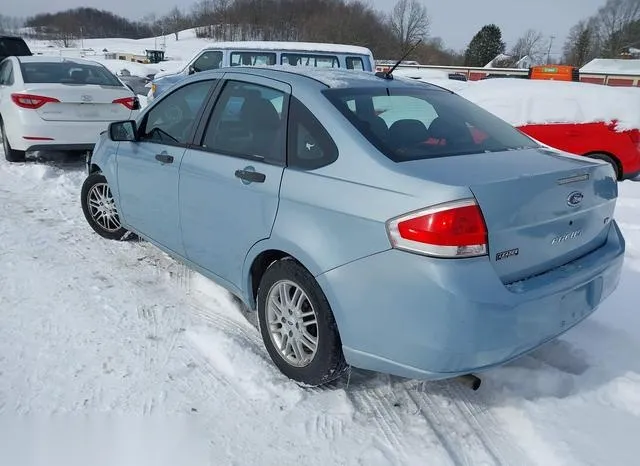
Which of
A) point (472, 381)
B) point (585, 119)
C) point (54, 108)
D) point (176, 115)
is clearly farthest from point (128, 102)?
point (585, 119)

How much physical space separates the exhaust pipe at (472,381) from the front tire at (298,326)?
670mm

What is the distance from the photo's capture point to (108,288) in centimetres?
376

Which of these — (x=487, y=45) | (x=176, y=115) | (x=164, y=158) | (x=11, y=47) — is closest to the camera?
(x=164, y=158)

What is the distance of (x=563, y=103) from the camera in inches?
309

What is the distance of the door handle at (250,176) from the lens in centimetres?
272

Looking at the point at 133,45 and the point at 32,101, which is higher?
the point at 133,45

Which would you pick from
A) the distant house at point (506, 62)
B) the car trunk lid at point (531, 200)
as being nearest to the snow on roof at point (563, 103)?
the car trunk lid at point (531, 200)

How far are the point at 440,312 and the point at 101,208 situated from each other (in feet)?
12.1

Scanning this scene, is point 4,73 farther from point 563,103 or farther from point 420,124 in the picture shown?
point 563,103

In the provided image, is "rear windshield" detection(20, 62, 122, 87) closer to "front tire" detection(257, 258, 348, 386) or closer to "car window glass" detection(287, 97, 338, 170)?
"car window glass" detection(287, 97, 338, 170)

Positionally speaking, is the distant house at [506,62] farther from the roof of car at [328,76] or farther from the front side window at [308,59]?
the roof of car at [328,76]

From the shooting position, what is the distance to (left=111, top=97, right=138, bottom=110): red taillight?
7.15 m

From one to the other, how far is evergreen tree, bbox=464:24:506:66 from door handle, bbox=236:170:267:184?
265 feet

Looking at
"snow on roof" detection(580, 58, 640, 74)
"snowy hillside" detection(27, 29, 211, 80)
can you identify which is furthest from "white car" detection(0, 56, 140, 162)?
"snowy hillside" detection(27, 29, 211, 80)
